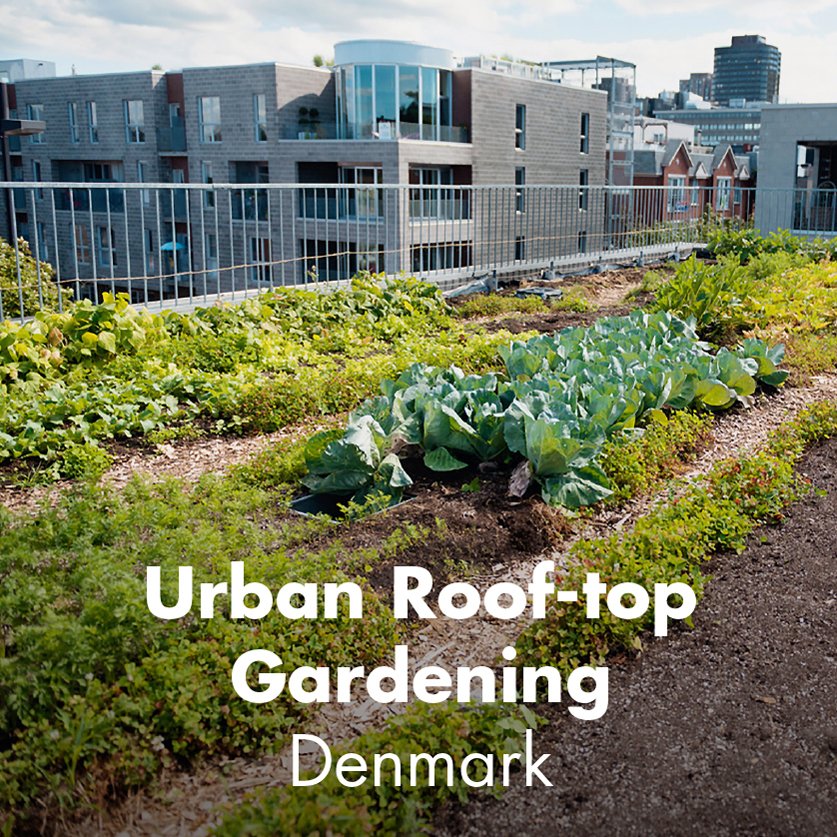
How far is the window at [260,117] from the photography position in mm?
42875

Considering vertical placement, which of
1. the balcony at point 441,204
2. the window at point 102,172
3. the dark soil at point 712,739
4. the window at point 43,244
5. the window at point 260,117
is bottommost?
the dark soil at point 712,739

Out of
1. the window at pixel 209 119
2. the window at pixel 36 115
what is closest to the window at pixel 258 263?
the window at pixel 209 119

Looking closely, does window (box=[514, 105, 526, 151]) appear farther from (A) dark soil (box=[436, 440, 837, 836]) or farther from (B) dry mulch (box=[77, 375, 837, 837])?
(A) dark soil (box=[436, 440, 837, 836])

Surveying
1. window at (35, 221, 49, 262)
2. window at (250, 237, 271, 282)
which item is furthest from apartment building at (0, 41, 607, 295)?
window at (250, 237, 271, 282)

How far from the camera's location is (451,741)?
2889 millimetres

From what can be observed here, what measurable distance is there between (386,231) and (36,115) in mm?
42874

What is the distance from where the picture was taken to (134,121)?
47750 mm

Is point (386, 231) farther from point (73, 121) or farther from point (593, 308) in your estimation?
point (73, 121)

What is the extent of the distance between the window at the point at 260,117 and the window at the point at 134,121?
7.13 meters

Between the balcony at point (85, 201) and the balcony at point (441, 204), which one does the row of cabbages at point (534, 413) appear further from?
the balcony at point (85, 201)

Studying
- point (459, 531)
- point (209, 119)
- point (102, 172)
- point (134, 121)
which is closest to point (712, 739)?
point (459, 531)

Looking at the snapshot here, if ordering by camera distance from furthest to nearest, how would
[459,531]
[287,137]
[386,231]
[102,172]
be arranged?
[102,172] < [287,137] < [386,231] < [459,531]

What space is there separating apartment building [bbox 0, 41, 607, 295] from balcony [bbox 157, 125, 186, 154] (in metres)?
0.07

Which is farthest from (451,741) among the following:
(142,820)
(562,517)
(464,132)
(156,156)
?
(156,156)
